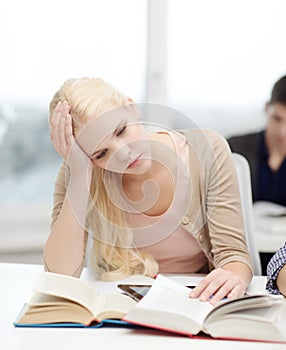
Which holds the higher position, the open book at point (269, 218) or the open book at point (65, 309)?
the open book at point (65, 309)

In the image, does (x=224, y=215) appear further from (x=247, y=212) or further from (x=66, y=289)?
(x=66, y=289)

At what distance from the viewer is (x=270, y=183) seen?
3154mm

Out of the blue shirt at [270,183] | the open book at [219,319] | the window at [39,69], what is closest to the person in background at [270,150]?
the blue shirt at [270,183]

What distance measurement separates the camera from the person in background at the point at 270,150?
3.13 meters

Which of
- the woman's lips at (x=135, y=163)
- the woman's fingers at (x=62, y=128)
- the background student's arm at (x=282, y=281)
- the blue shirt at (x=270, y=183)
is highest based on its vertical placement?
the woman's fingers at (x=62, y=128)

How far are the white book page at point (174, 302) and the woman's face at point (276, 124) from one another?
80.3 inches

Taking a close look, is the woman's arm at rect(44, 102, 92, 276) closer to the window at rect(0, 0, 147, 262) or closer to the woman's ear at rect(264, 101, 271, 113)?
the window at rect(0, 0, 147, 262)

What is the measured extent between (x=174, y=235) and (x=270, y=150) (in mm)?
1659

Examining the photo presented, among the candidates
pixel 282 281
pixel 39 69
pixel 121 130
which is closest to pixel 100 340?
pixel 282 281

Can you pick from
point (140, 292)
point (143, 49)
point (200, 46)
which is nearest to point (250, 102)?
point (200, 46)

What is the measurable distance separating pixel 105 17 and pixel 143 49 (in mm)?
227

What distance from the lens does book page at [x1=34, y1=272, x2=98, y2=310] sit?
3.76 ft

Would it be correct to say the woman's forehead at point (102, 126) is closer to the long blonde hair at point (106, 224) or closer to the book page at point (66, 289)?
Answer: the long blonde hair at point (106, 224)

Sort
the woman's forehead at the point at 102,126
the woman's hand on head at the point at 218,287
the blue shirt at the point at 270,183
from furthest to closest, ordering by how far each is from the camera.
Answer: the blue shirt at the point at 270,183, the woman's forehead at the point at 102,126, the woman's hand on head at the point at 218,287
